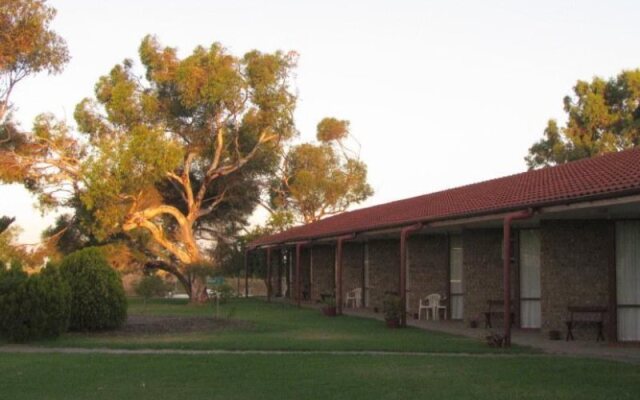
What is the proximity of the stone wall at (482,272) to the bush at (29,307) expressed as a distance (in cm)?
1019

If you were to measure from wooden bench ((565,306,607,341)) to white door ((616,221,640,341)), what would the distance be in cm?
37

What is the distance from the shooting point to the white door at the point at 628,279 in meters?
18.0

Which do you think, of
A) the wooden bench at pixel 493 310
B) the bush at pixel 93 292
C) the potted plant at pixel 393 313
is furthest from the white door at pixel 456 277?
the bush at pixel 93 292

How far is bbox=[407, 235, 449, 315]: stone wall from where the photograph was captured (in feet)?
88.9

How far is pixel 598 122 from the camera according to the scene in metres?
52.8

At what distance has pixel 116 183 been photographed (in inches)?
1596

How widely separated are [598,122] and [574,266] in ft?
118

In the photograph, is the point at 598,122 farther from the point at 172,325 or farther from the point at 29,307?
the point at 29,307

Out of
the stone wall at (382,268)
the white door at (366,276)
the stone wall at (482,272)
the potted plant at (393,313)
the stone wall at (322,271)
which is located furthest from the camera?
the stone wall at (322,271)

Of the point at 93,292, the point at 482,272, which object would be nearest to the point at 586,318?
the point at 482,272

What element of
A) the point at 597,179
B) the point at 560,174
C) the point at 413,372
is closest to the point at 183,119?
the point at 560,174

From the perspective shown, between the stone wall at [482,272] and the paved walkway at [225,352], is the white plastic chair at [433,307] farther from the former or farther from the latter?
the paved walkway at [225,352]

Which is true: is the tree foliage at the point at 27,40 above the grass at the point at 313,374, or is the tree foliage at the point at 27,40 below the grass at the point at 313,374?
above

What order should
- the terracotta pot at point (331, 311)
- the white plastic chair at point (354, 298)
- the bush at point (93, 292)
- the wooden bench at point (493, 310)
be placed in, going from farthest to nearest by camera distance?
the white plastic chair at point (354, 298)
the terracotta pot at point (331, 311)
the wooden bench at point (493, 310)
the bush at point (93, 292)
